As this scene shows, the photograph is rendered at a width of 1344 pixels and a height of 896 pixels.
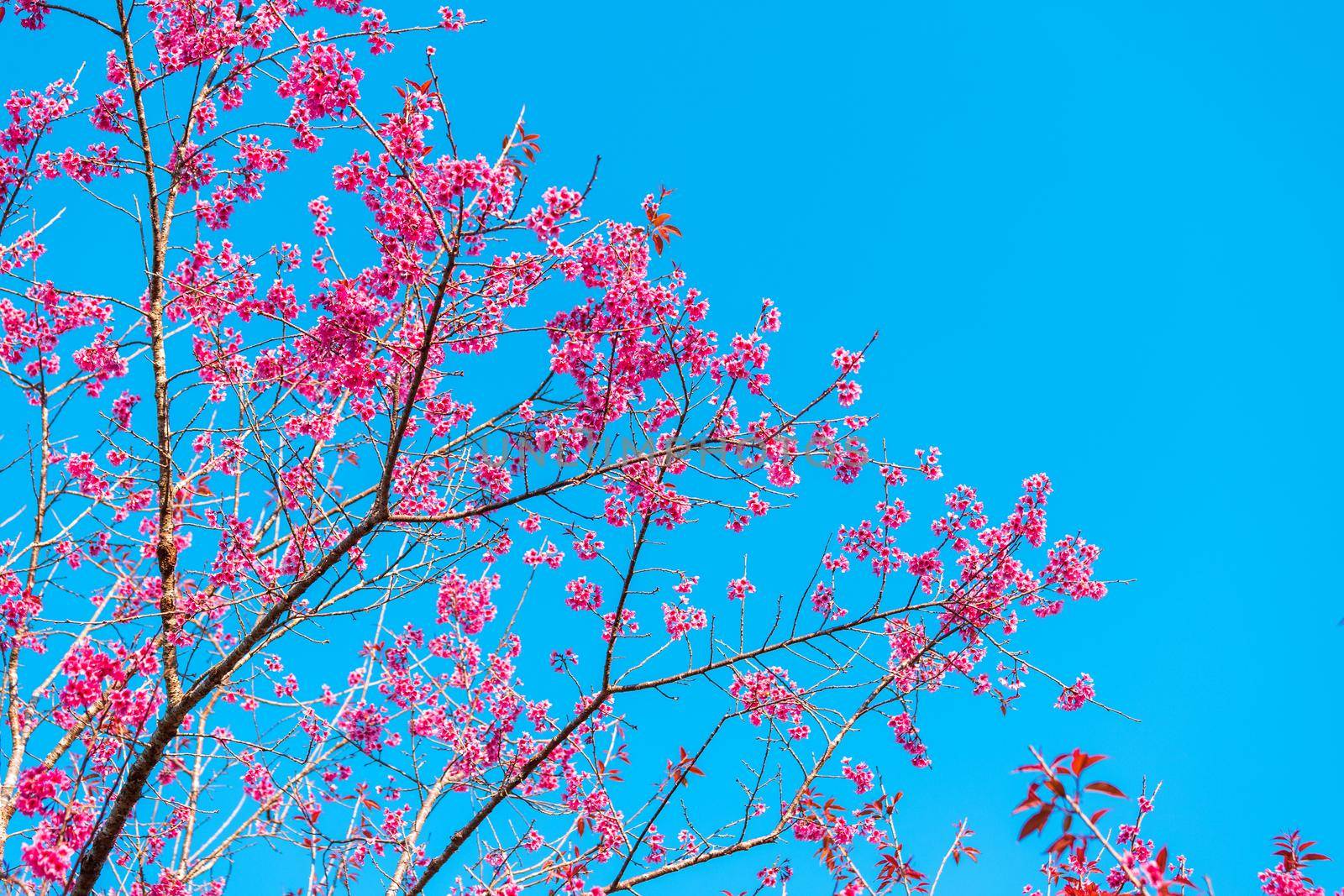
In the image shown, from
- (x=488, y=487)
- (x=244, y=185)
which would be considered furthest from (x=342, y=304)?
(x=244, y=185)

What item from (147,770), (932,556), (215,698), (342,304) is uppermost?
(932,556)

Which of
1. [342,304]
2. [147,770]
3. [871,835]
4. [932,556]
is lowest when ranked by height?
[147,770]

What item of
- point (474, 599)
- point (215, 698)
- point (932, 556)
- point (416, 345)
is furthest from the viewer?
point (474, 599)

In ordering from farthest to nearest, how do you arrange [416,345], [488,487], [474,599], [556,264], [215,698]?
[474,599] < [215,698] < [488,487] < [416,345] < [556,264]

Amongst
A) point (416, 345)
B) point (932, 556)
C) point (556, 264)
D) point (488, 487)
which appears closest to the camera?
point (556, 264)

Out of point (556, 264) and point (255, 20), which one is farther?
point (255, 20)

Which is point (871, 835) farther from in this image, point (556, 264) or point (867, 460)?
point (556, 264)

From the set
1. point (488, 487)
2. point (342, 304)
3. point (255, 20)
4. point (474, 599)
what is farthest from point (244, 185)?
point (474, 599)

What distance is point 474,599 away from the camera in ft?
24.7

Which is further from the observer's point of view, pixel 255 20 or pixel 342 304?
pixel 255 20

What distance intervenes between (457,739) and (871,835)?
3.44 metres

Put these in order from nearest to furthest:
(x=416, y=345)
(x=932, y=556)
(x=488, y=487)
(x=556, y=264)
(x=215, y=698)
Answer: (x=556, y=264), (x=416, y=345), (x=488, y=487), (x=932, y=556), (x=215, y=698)

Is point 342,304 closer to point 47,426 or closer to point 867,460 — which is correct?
point 47,426

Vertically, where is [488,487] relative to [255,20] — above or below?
below
